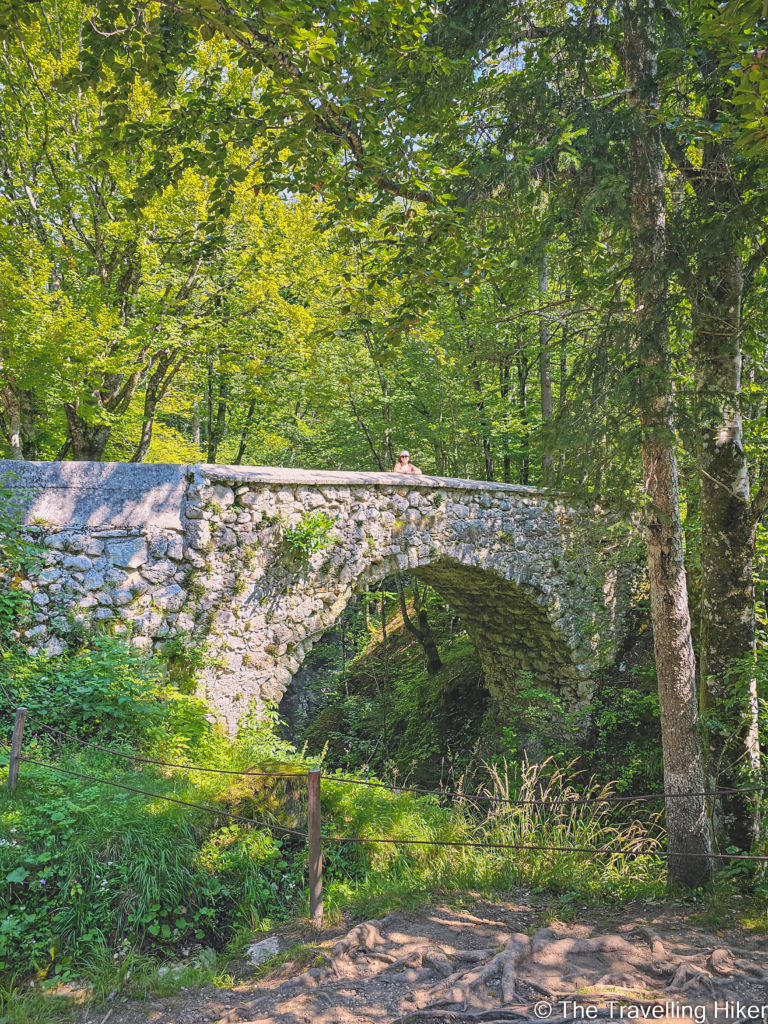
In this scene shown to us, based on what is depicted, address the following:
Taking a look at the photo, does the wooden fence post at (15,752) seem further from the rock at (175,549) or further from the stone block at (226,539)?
the stone block at (226,539)

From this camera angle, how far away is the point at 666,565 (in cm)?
433

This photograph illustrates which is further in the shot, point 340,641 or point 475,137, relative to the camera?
point 340,641

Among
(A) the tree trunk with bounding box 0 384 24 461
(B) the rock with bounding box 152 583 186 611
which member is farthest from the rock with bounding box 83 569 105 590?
(A) the tree trunk with bounding box 0 384 24 461

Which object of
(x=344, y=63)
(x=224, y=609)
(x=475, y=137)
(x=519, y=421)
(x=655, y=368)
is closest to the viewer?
(x=344, y=63)

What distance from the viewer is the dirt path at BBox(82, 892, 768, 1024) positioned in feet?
8.04

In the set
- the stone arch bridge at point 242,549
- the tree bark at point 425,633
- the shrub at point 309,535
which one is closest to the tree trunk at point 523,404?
the stone arch bridge at point 242,549

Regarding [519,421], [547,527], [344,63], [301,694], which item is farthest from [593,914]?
[301,694]

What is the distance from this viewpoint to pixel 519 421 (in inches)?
424

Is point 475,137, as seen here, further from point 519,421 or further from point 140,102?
point 519,421

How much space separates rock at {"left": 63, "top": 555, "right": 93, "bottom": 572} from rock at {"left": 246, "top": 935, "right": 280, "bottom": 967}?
2933 millimetres

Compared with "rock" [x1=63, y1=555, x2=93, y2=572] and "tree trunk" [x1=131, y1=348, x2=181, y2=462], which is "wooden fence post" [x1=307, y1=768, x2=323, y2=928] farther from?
"tree trunk" [x1=131, y1=348, x2=181, y2=462]

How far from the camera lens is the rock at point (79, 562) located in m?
4.92

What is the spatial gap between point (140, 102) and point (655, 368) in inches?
264

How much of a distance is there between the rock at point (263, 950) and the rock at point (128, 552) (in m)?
2.91
